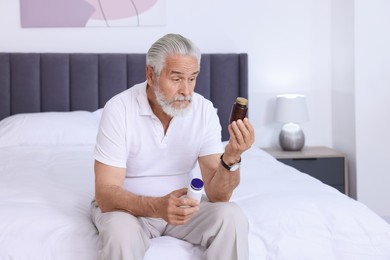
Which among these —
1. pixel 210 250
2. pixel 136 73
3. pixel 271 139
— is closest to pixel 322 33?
pixel 271 139

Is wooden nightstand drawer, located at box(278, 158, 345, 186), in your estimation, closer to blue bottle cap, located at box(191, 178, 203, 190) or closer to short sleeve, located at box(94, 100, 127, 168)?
short sleeve, located at box(94, 100, 127, 168)

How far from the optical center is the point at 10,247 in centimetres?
177

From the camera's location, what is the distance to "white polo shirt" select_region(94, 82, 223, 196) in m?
1.90

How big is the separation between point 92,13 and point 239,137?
2.63 m

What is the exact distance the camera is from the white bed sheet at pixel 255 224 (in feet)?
5.86

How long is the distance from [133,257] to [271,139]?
281 cm

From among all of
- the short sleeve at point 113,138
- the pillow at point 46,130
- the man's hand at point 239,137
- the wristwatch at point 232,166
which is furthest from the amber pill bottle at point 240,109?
the pillow at point 46,130

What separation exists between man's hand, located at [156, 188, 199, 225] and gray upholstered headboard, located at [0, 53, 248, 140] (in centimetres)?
240

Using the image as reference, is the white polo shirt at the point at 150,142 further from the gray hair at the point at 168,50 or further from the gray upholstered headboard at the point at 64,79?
the gray upholstered headboard at the point at 64,79

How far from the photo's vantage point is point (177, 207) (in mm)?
1616

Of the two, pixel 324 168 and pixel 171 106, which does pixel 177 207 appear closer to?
pixel 171 106

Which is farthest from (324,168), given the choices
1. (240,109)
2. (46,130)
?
(240,109)

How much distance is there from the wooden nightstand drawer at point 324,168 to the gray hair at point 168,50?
2121 millimetres

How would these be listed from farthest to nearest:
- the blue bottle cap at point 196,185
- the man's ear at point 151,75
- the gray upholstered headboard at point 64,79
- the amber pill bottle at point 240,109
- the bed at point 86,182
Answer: the gray upholstered headboard at point 64,79 < the man's ear at point 151,75 < the bed at point 86,182 < the amber pill bottle at point 240,109 < the blue bottle cap at point 196,185
